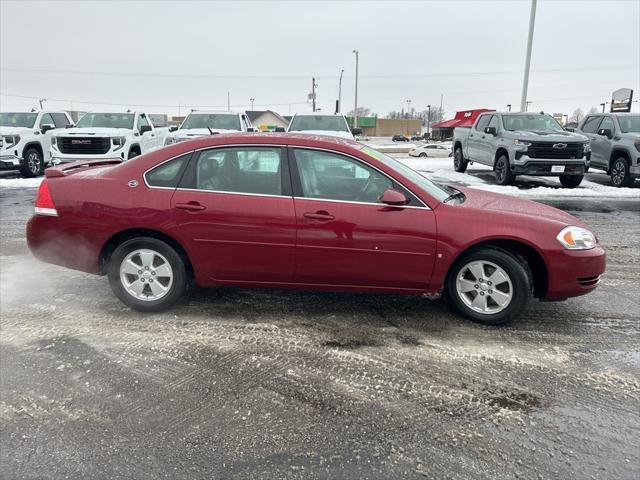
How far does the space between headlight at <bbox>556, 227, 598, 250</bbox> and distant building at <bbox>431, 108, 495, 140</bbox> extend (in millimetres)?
43791

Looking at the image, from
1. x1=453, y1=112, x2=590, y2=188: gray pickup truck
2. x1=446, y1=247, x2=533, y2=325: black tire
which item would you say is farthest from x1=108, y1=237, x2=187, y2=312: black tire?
x1=453, y1=112, x2=590, y2=188: gray pickup truck

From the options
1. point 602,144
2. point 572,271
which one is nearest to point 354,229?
point 572,271

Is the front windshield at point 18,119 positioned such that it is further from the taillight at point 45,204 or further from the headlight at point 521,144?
the headlight at point 521,144

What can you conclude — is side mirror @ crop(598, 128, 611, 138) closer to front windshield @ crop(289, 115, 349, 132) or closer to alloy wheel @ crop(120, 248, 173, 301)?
front windshield @ crop(289, 115, 349, 132)

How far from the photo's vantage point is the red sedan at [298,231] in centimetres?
390

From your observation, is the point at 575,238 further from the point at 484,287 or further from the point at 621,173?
the point at 621,173

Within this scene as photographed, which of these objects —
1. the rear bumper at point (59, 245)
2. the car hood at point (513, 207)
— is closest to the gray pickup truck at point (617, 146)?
the car hood at point (513, 207)

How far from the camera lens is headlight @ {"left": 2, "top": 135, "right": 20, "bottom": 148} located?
13648mm

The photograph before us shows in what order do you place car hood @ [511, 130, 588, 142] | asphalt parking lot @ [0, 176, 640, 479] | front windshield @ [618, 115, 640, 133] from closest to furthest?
1. asphalt parking lot @ [0, 176, 640, 479]
2. car hood @ [511, 130, 588, 142]
3. front windshield @ [618, 115, 640, 133]

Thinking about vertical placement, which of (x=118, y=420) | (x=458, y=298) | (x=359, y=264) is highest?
(x=359, y=264)

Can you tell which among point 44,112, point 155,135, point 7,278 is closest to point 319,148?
point 7,278

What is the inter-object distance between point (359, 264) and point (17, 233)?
5.95 metres

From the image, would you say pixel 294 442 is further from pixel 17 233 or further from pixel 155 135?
pixel 155 135

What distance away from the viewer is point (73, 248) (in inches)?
167
